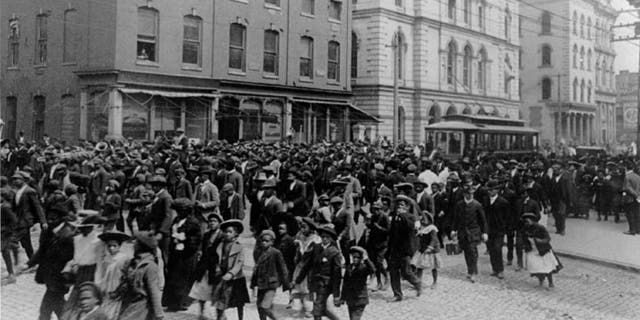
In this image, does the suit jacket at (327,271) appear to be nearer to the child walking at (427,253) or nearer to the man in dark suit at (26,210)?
the child walking at (427,253)

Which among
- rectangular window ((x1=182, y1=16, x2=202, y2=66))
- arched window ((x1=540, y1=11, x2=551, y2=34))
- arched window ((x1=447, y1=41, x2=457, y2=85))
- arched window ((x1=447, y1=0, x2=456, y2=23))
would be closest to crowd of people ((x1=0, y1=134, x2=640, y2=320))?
rectangular window ((x1=182, y1=16, x2=202, y2=66))

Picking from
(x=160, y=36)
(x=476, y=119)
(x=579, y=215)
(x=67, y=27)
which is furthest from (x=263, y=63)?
(x=579, y=215)

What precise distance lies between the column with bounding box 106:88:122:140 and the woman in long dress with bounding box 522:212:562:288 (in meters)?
18.0

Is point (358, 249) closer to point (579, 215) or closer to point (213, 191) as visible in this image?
point (213, 191)

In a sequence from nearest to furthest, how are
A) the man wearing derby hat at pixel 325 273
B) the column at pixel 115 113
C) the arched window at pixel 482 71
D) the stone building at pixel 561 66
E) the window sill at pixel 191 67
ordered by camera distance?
the man wearing derby hat at pixel 325 273 < the column at pixel 115 113 < the window sill at pixel 191 67 < the arched window at pixel 482 71 < the stone building at pixel 561 66

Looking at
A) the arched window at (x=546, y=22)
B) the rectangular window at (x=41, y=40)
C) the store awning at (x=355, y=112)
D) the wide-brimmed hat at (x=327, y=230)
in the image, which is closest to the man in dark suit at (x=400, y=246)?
the wide-brimmed hat at (x=327, y=230)

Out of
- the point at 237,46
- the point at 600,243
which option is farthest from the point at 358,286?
the point at 237,46

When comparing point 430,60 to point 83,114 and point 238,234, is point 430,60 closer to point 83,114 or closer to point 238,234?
point 83,114

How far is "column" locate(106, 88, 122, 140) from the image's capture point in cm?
2491

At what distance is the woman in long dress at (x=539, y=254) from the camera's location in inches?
454

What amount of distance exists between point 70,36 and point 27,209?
18822 mm

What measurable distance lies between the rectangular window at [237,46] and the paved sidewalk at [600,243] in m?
16.8

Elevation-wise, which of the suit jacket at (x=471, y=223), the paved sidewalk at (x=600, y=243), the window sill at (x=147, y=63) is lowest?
the paved sidewalk at (x=600, y=243)

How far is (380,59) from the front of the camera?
42.6 metres
